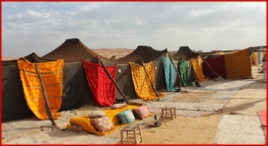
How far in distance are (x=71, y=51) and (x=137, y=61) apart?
11.9ft

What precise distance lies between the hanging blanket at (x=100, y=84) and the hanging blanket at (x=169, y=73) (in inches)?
192

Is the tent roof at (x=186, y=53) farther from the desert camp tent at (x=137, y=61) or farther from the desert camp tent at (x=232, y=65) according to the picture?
the desert camp tent at (x=137, y=61)

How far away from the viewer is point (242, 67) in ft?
65.0

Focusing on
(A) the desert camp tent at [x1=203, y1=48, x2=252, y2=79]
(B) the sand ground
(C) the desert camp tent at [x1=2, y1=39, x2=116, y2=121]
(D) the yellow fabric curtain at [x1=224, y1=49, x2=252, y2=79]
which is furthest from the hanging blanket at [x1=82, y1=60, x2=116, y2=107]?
(D) the yellow fabric curtain at [x1=224, y1=49, x2=252, y2=79]

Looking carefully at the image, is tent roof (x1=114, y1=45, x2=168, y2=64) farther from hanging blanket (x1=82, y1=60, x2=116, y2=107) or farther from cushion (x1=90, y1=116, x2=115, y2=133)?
cushion (x1=90, y1=116, x2=115, y2=133)

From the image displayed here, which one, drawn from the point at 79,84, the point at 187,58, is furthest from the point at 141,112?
the point at 187,58

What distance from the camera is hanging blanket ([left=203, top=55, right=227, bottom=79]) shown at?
67.2 feet

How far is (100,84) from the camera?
10.4m

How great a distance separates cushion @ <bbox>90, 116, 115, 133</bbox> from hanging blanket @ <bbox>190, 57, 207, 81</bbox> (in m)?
13.3

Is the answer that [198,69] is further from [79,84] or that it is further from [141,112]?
[141,112]

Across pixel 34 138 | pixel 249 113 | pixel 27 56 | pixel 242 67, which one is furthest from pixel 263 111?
Result: pixel 242 67

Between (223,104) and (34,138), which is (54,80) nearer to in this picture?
(34,138)

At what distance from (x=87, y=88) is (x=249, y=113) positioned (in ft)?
20.0

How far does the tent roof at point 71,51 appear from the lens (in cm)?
1281
